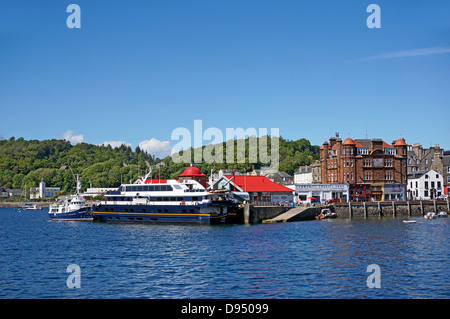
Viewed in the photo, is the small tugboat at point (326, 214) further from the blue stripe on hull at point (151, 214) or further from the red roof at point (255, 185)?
the blue stripe on hull at point (151, 214)

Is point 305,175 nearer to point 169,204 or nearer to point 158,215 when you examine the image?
point 158,215

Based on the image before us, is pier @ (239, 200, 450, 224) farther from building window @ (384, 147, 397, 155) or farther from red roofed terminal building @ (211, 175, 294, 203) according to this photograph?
building window @ (384, 147, 397, 155)

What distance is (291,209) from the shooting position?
91688mm

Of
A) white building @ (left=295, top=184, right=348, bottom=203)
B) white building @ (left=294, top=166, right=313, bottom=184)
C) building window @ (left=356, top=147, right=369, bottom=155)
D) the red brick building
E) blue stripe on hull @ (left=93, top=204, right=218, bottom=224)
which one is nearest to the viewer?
blue stripe on hull @ (left=93, top=204, right=218, bottom=224)

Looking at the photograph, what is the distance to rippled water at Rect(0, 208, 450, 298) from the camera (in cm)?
3247

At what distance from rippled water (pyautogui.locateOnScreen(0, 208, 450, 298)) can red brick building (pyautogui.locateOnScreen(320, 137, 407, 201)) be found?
47877 millimetres

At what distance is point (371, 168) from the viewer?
117750mm

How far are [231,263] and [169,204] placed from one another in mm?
42079

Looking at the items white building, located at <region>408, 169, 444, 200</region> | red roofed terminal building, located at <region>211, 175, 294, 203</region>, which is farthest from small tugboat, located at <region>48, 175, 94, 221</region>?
white building, located at <region>408, 169, 444, 200</region>

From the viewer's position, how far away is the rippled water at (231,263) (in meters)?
32.5

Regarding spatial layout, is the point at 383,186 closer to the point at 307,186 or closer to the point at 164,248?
the point at 307,186

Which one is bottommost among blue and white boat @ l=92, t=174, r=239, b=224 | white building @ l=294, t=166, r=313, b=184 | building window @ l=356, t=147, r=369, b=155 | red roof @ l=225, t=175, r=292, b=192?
blue and white boat @ l=92, t=174, r=239, b=224

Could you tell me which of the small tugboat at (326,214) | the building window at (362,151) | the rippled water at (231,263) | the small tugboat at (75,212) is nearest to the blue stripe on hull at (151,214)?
the small tugboat at (75,212)
